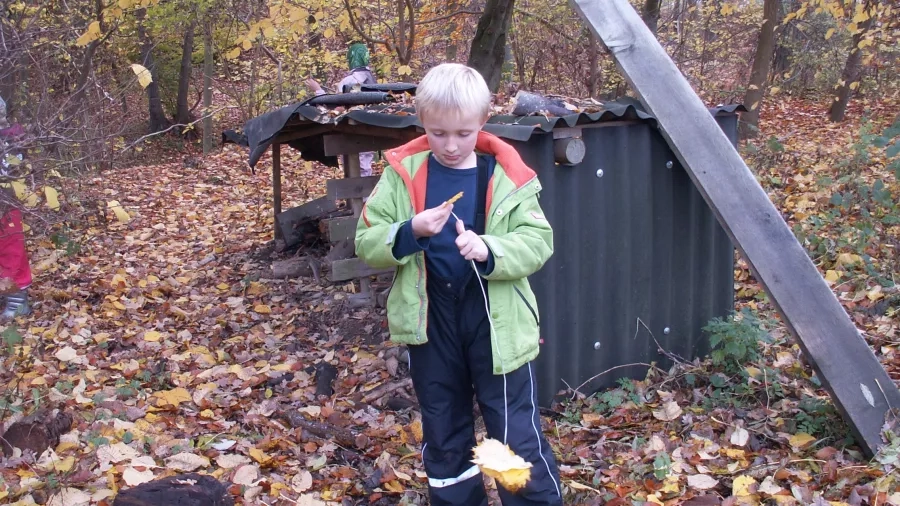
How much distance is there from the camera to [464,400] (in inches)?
109

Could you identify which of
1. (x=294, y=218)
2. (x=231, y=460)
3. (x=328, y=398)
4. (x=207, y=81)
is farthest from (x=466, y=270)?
(x=207, y=81)

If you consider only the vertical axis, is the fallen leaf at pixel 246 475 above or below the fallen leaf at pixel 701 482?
above

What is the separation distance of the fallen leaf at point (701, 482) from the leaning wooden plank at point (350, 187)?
3.63 metres

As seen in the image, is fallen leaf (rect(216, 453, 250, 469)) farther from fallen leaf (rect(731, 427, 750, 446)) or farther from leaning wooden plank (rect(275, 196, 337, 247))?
leaning wooden plank (rect(275, 196, 337, 247))

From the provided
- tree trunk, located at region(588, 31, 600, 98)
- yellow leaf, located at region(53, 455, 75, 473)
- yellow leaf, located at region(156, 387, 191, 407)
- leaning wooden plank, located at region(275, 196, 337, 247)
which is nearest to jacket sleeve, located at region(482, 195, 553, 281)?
yellow leaf, located at region(53, 455, 75, 473)

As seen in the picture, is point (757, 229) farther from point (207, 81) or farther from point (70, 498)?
point (207, 81)

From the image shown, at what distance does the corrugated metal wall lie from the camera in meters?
3.96

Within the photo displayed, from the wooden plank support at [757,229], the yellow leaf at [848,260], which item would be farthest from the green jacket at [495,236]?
the yellow leaf at [848,260]

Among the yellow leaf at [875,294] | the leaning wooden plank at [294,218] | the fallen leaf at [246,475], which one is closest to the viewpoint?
the fallen leaf at [246,475]

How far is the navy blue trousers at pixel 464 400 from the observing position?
2572 millimetres

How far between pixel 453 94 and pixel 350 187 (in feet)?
12.7

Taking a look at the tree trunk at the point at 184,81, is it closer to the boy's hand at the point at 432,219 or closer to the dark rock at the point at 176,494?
the dark rock at the point at 176,494

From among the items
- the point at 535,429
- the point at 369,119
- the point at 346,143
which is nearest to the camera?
the point at 535,429

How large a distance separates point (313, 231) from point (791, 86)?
12.0 metres
